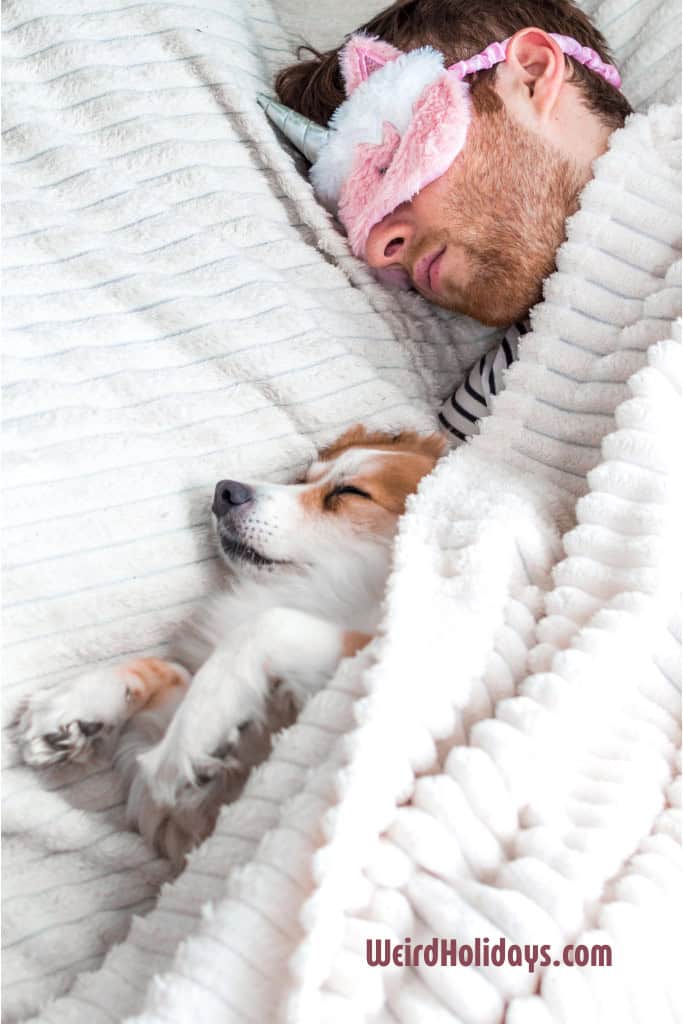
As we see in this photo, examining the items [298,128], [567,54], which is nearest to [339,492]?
[298,128]

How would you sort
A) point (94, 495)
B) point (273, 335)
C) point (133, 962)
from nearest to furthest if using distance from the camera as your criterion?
point (133, 962), point (94, 495), point (273, 335)

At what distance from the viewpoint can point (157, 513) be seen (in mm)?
1510

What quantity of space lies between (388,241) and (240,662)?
39.3 inches

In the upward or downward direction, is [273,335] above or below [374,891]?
above

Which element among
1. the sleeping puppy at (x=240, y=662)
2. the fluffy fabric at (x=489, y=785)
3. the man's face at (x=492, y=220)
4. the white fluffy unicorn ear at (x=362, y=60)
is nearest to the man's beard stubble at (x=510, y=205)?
the man's face at (x=492, y=220)

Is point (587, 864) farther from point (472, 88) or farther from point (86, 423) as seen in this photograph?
point (472, 88)

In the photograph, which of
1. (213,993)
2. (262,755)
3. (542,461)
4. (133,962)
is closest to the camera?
(213,993)

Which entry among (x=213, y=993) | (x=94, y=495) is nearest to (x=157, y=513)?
(x=94, y=495)

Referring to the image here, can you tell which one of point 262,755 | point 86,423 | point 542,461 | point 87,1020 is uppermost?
point 542,461

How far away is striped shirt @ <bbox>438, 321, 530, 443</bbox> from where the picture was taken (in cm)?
193

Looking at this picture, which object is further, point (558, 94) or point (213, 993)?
point (558, 94)

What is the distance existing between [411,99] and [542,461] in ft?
2.49

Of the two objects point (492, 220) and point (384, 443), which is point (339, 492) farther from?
point (492, 220)

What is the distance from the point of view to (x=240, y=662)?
1239 mm
